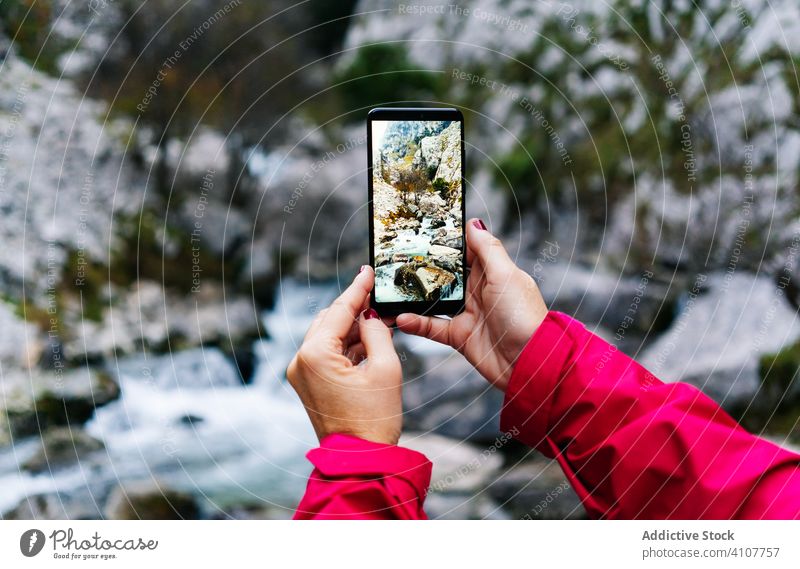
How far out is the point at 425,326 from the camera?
1.81ft

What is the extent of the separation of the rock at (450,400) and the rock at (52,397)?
0.54 meters

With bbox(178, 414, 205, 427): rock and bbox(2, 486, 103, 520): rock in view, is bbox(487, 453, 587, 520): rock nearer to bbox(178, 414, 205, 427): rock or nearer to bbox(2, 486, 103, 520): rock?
bbox(178, 414, 205, 427): rock

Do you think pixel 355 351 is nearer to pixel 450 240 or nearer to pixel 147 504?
pixel 450 240

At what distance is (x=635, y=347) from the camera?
120cm

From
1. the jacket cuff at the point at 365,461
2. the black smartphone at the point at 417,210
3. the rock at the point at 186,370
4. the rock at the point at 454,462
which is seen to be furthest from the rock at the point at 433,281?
the rock at the point at 186,370

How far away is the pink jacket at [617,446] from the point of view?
0.42 metres

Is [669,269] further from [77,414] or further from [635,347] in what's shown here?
[77,414]

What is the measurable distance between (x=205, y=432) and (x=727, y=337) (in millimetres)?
958

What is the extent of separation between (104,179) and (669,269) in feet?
3.51

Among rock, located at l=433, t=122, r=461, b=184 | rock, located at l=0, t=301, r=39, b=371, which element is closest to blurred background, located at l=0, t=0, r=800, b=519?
rock, located at l=0, t=301, r=39, b=371

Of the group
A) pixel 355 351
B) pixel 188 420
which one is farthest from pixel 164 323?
pixel 355 351

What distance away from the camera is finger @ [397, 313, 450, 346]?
0.54 meters

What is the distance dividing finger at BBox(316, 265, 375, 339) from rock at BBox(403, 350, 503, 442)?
64 cm
